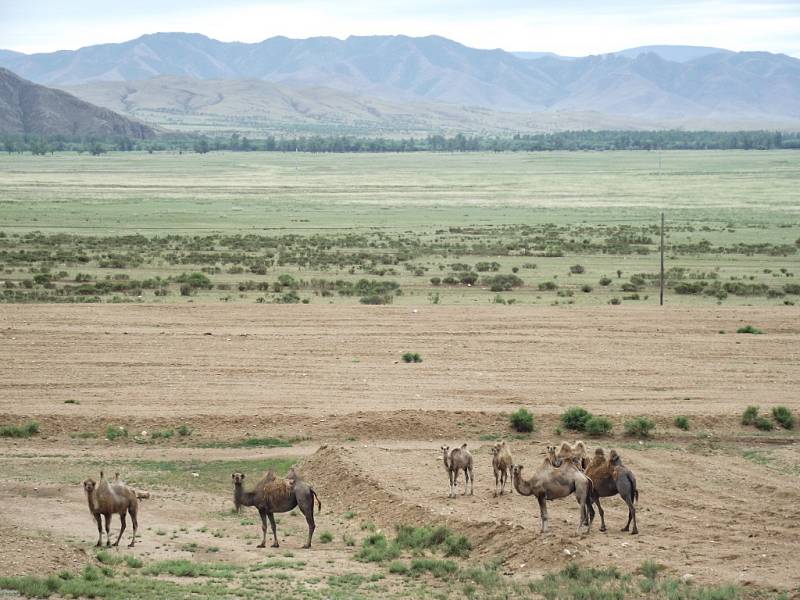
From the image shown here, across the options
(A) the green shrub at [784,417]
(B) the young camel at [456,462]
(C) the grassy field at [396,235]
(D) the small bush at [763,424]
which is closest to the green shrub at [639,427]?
(D) the small bush at [763,424]

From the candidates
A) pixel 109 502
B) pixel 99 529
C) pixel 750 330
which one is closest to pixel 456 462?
pixel 109 502

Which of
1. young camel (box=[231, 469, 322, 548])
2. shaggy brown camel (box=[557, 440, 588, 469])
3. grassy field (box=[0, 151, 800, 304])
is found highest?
shaggy brown camel (box=[557, 440, 588, 469])

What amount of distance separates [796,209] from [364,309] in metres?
67.6

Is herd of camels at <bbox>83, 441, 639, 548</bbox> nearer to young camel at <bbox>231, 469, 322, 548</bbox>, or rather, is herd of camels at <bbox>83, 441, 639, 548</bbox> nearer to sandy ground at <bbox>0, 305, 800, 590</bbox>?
young camel at <bbox>231, 469, 322, 548</bbox>

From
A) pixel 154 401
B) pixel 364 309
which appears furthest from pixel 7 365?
pixel 364 309

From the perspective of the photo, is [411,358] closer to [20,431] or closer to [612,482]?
[20,431]

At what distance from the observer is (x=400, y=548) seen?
15.8 metres

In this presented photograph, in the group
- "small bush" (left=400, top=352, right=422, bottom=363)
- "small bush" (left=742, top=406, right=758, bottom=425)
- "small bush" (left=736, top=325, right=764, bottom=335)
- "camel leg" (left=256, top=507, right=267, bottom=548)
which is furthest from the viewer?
"small bush" (left=736, top=325, right=764, bottom=335)

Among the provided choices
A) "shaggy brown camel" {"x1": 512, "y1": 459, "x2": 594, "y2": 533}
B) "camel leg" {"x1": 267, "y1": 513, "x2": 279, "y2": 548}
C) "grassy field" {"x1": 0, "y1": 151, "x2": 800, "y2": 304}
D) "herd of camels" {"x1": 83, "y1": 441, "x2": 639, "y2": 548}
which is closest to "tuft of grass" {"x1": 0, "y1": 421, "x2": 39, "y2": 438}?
"herd of camels" {"x1": 83, "y1": 441, "x2": 639, "y2": 548}

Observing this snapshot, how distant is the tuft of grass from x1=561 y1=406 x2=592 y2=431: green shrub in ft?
32.4

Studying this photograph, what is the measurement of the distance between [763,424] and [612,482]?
859 cm

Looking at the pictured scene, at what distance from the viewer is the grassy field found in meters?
46.7

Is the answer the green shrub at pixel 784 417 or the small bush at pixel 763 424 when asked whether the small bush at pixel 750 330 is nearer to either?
the green shrub at pixel 784 417

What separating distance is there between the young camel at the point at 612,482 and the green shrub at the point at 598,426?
6.55 meters
